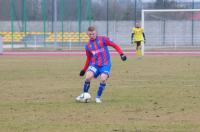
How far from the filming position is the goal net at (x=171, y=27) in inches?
1919

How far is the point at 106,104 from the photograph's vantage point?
11.6 m

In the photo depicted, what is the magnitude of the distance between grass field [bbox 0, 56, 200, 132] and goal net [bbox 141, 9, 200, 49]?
30.1m

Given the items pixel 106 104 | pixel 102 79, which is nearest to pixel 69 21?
pixel 102 79

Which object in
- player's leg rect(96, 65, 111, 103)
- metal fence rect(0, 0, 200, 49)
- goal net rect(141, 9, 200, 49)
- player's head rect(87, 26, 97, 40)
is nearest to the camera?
player's head rect(87, 26, 97, 40)

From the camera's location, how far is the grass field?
888 cm

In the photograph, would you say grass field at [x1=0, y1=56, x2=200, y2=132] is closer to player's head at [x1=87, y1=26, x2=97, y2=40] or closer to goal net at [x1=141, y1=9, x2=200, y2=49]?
player's head at [x1=87, y1=26, x2=97, y2=40]

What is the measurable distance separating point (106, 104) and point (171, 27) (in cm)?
3920

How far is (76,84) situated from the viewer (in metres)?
16.1

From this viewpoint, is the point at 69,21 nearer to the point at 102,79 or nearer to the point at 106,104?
the point at 102,79

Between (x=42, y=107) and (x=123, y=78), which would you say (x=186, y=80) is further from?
(x=42, y=107)

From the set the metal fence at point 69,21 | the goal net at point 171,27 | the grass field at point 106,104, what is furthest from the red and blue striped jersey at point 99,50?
the goal net at point 171,27

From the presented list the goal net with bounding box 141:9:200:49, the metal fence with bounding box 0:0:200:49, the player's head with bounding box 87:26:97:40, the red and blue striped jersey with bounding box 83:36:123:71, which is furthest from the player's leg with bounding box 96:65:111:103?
the goal net with bounding box 141:9:200:49

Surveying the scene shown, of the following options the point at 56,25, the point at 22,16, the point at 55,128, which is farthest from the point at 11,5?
the point at 55,128

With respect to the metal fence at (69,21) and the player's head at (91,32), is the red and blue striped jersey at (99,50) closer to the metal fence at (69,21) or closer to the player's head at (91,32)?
the player's head at (91,32)
